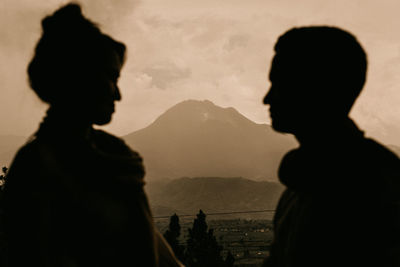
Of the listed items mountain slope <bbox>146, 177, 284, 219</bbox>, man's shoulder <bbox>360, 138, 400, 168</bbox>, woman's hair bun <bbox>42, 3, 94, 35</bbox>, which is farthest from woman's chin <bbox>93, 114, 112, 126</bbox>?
mountain slope <bbox>146, 177, 284, 219</bbox>

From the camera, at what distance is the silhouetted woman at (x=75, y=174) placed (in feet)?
6.99

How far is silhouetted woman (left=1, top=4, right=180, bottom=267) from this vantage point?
6.99ft

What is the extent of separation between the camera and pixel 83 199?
2289 mm

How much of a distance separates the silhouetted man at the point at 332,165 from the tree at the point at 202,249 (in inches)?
658

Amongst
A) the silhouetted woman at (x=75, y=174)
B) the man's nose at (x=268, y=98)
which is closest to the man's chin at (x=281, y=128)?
the man's nose at (x=268, y=98)

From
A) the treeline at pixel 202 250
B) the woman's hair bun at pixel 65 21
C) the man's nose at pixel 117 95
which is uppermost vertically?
the woman's hair bun at pixel 65 21

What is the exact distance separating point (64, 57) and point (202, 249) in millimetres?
18084

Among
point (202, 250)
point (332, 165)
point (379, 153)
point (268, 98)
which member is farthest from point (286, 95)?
point (202, 250)

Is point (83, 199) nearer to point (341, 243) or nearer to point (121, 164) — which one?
point (121, 164)

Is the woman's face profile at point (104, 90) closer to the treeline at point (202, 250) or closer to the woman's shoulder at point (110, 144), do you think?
the woman's shoulder at point (110, 144)

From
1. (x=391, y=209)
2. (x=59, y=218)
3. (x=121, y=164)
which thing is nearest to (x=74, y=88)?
(x=121, y=164)

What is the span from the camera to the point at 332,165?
2230 mm

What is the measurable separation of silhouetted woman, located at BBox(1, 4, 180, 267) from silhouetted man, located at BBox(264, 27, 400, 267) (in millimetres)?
1047

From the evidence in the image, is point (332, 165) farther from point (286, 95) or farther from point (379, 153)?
point (286, 95)
